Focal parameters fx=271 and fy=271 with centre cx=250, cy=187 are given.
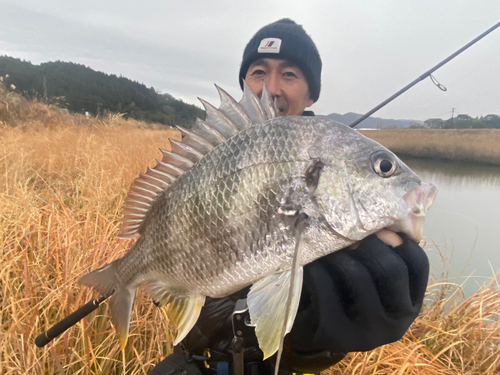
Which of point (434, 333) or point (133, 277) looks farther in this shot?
point (434, 333)

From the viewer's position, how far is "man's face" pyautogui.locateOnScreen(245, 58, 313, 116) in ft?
6.88

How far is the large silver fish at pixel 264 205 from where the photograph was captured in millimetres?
805

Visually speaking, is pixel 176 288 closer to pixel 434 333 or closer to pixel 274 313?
pixel 274 313

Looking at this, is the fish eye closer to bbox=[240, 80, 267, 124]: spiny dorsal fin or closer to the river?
bbox=[240, 80, 267, 124]: spiny dorsal fin

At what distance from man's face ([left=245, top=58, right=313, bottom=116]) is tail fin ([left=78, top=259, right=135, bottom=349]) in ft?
5.06

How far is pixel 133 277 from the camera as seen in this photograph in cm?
118

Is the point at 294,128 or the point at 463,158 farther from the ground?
the point at 463,158

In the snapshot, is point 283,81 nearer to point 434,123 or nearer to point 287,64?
point 287,64

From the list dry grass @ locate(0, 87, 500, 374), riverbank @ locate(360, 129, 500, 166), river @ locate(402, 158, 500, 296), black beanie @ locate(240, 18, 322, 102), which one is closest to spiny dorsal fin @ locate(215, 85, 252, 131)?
black beanie @ locate(240, 18, 322, 102)

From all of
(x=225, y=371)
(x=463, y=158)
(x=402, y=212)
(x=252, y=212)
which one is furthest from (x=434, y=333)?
(x=463, y=158)

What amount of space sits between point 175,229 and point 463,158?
13363 mm

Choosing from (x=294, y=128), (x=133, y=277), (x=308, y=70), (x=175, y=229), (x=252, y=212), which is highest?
(x=308, y=70)

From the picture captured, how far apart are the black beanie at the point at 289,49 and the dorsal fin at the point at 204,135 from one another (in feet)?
4.08

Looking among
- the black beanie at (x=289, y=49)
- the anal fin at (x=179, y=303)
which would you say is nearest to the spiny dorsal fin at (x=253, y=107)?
the anal fin at (x=179, y=303)
